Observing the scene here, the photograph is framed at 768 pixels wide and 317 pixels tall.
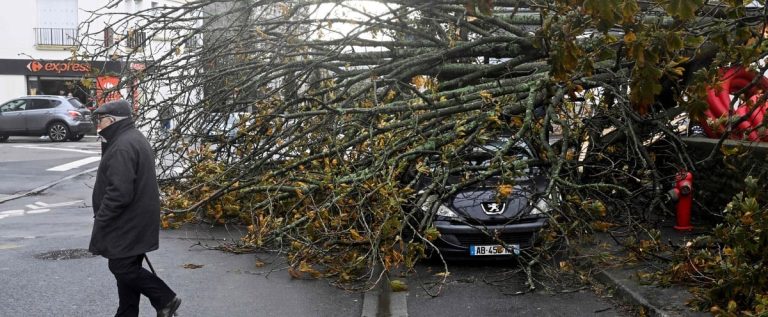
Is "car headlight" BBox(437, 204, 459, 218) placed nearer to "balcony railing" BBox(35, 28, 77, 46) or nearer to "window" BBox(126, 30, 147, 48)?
"window" BBox(126, 30, 147, 48)

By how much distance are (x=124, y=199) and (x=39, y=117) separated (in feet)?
86.6

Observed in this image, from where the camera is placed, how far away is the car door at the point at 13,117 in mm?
29614

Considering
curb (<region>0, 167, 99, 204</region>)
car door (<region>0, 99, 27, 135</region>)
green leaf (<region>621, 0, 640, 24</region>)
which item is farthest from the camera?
car door (<region>0, 99, 27, 135</region>)

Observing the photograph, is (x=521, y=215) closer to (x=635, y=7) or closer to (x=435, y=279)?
(x=435, y=279)

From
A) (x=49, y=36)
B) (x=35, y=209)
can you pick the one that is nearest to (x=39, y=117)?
(x=49, y=36)

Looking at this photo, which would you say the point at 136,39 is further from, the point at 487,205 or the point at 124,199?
the point at 124,199

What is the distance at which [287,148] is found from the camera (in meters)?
10.8

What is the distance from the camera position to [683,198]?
10.6 m

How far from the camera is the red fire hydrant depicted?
34.6ft

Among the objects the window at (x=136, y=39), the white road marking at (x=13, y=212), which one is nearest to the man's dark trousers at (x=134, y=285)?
the window at (x=136, y=39)

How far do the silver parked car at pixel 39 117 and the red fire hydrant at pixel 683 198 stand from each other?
23812mm

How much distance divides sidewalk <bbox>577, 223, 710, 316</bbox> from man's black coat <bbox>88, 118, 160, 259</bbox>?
3.90 metres

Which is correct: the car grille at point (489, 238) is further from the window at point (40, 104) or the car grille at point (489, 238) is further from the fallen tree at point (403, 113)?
the window at point (40, 104)

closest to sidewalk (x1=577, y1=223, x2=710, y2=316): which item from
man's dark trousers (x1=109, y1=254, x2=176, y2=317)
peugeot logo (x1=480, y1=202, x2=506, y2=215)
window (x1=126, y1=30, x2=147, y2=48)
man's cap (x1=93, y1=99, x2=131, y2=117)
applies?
peugeot logo (x1=480, y1=202, x2=506, y2=215)
